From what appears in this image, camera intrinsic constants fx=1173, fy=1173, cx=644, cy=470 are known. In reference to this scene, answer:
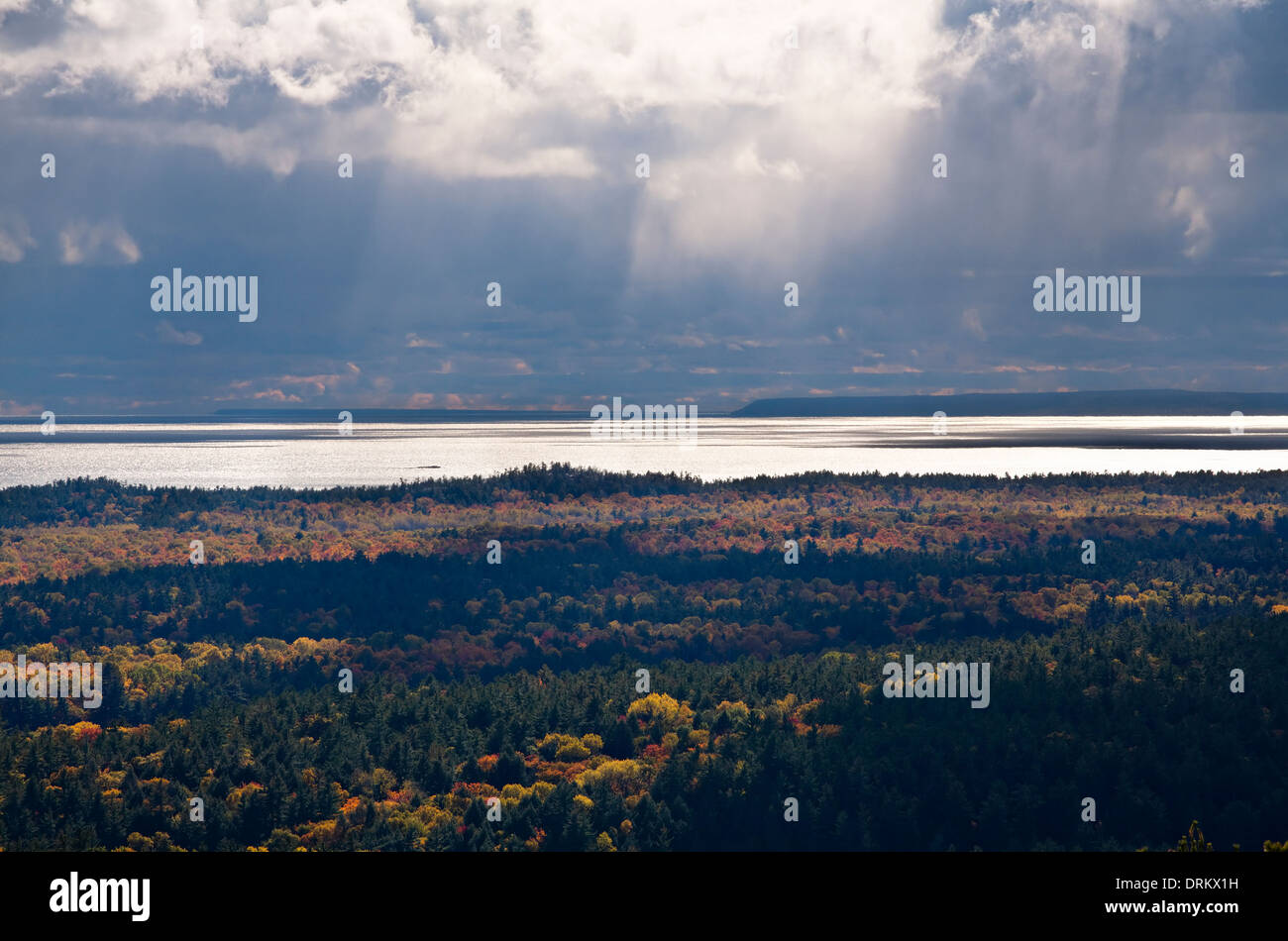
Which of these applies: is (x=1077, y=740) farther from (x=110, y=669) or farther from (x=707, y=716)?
(x=110, y=669)

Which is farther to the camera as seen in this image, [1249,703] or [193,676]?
[193,676]
